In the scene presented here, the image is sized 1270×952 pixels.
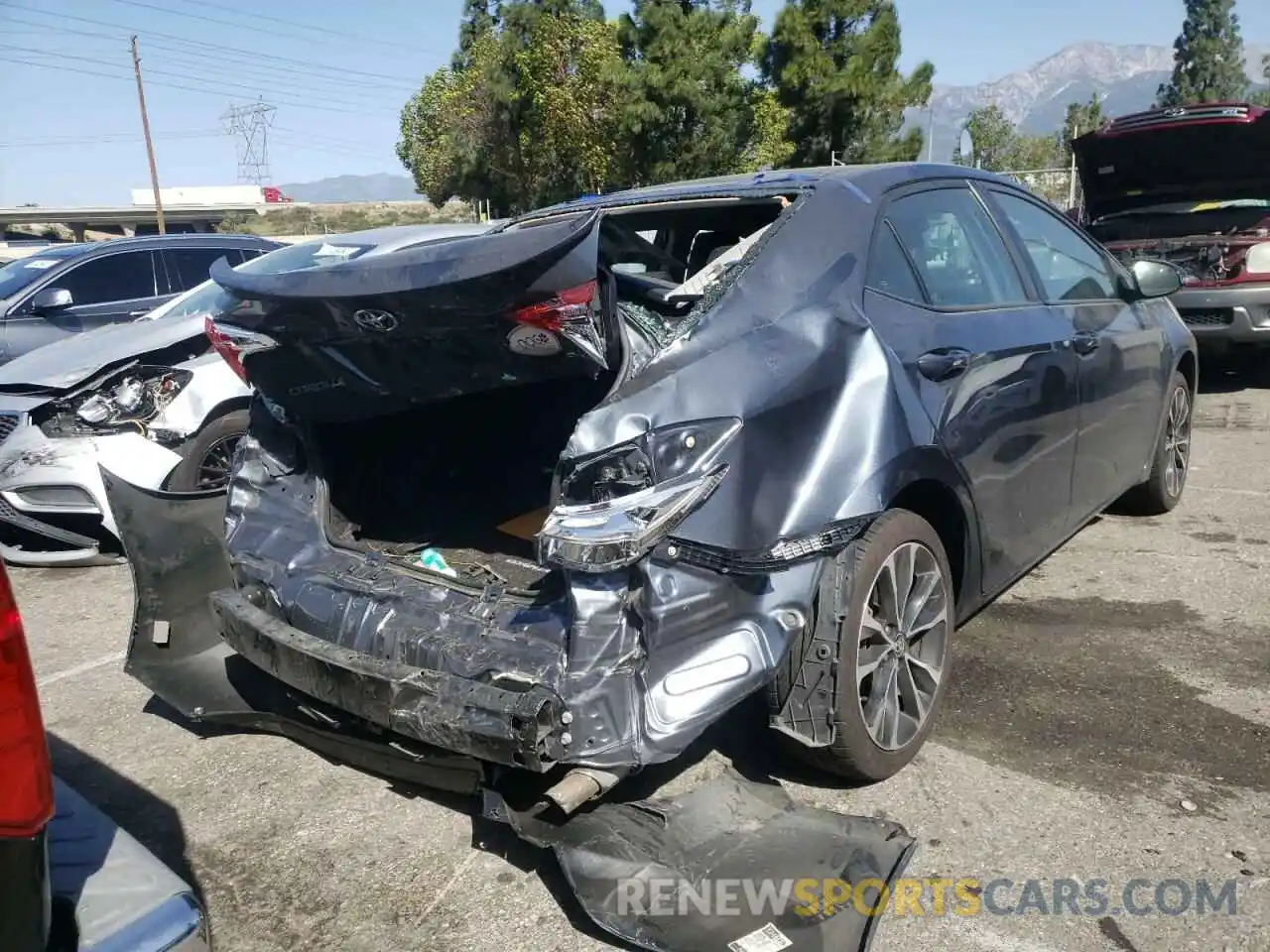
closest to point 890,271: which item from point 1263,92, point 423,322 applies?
point 423,322

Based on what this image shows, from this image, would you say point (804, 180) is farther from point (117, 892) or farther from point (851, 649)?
point (117, 892)

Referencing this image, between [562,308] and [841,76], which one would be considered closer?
[562,308]

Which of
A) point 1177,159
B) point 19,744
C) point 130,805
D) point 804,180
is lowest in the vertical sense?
point 130,805

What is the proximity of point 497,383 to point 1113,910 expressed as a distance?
2.07 m

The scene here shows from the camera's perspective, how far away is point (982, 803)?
118 inches

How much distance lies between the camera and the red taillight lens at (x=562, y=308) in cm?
253

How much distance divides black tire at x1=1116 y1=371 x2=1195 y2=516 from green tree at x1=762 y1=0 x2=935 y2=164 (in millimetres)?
22009

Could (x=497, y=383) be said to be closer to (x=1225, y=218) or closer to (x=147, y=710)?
(x=147, y=710)

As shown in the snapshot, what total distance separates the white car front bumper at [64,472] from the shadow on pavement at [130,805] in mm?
2013

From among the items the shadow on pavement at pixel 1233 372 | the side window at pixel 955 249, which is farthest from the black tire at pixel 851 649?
the shadow on pavement at pixel 1233 372

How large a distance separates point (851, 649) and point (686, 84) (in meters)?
25.0

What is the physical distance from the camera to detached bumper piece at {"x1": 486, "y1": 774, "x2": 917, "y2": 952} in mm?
2391

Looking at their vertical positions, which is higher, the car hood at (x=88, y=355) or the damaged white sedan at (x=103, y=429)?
the car hood at (x=88, y=355)

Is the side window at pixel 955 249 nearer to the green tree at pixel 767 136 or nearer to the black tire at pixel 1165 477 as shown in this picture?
the black tire at pixel 1165 477
